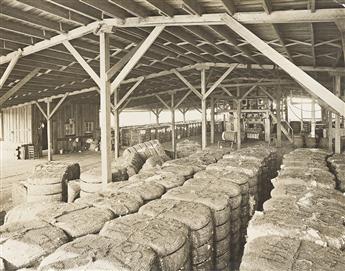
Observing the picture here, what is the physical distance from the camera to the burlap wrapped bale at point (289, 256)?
2.53 meters

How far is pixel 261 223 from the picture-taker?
341 centimetres

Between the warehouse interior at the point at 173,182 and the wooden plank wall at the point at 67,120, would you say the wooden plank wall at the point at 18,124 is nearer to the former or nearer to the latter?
the wooden plank wall at the point at 67,120

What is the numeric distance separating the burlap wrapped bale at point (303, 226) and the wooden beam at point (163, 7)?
409 centimetres

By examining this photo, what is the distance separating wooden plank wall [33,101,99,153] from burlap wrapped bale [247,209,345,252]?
763 inches

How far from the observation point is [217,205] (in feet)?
14.3

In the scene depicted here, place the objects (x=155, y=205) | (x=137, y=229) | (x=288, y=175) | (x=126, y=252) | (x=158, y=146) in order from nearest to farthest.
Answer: (x=126, y=252) < (x=137, y=229) < (x=155, y=205) < (x=288, y=175) < (x=158, y=146)

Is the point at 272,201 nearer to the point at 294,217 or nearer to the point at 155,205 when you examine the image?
the point at 294,217

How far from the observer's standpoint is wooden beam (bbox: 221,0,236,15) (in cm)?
513

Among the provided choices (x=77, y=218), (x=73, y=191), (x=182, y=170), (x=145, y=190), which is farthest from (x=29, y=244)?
(x=73, y=191)

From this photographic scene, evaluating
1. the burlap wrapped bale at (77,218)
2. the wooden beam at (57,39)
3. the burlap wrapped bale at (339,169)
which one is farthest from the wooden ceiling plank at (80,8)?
the burlap wrapped bale at (339,169)

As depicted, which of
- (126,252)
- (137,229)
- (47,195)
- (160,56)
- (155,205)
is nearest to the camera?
(126,252)

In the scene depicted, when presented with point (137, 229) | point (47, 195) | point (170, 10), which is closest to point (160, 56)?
point (170, 10)

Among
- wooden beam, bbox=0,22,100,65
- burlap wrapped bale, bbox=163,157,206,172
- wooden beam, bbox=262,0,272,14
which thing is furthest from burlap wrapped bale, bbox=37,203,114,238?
wooden beam, bbox=0,22,100,65

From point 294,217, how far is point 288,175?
2505 mm
